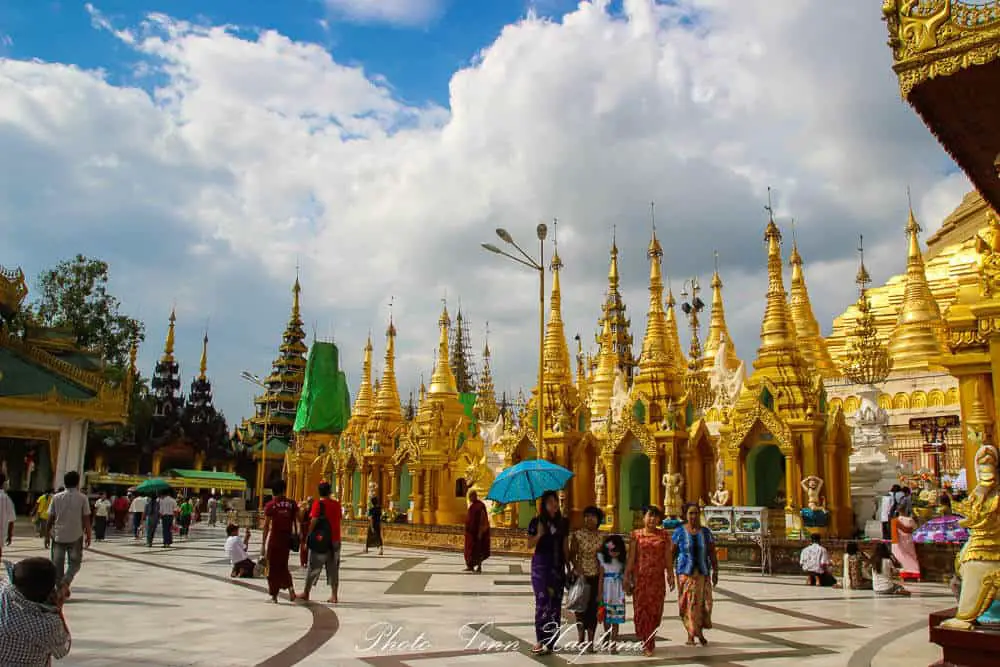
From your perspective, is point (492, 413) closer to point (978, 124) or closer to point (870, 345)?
point (870, 345)

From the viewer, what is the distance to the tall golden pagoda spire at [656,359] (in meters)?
24.9

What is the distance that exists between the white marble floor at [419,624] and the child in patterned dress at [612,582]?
0.53 metres

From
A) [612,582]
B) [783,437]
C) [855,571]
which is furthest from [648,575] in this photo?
[783,437]

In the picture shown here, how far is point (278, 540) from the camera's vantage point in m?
11.6

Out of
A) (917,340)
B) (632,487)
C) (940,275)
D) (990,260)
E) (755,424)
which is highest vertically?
(940,275)

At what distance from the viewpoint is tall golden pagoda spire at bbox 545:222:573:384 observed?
2836cm

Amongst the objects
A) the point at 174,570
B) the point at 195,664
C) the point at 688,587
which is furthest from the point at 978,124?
the point at 174,570

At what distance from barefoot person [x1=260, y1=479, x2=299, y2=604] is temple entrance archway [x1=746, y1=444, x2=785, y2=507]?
13971mm

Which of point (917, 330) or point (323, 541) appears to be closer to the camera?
point (323, 541)

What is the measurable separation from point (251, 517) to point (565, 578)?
3196cm

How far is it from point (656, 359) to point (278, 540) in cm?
1585

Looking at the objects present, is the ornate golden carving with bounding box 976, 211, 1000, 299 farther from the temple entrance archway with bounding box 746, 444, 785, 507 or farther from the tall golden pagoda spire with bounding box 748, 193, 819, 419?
the temple entrance archway with bounding box 746, 444, 785, 507

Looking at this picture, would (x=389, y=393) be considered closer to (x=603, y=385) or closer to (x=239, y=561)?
(x=603, y=385)

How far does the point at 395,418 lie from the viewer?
122 feet
